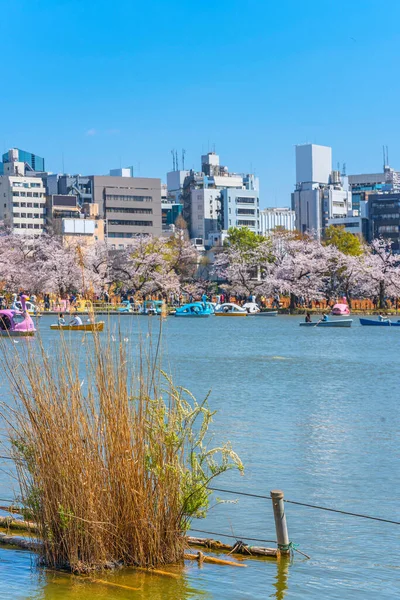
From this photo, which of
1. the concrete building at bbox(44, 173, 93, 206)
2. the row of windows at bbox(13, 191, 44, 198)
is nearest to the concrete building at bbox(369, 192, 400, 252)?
the concrete building at bbox(44, 173, 93, 206)

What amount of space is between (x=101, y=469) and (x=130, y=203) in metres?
133

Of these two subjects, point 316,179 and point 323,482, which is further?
point 316,179

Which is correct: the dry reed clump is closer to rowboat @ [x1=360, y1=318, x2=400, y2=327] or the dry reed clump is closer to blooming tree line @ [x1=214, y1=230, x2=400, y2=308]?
rowboat @ [x1=360, y1=318, x2=400, y2=327]

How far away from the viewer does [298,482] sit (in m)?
16.0

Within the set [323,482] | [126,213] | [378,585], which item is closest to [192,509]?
[378,585]

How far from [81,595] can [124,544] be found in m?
0.62

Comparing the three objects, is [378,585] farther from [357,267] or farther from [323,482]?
[357,267]

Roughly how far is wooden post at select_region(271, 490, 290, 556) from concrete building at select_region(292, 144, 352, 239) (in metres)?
151

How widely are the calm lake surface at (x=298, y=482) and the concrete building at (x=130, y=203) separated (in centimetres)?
9916

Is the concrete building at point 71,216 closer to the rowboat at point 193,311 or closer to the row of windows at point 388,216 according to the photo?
the row of windows at point 388,216

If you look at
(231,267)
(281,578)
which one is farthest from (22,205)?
(281,578)

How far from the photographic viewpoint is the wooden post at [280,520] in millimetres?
9453

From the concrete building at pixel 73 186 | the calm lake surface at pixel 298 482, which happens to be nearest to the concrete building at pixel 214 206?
the concrete building at pixel 73 186

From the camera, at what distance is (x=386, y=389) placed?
31781 millimetres
